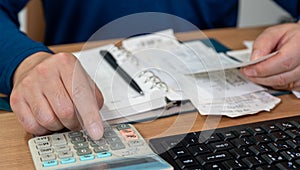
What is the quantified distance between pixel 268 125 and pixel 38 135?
312mm

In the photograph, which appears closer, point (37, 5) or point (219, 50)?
point (219, 50)

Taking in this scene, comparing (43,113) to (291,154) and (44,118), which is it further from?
(291,154)

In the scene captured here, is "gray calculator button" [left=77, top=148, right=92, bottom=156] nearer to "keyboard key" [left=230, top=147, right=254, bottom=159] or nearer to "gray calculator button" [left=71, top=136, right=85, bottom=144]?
"gray calculator button" [left=71, top=136, right=85, bottom=144]

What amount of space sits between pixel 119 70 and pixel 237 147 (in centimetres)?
31

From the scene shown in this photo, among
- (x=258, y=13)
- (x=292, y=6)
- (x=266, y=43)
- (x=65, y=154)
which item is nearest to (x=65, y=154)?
(x=65, y=154)

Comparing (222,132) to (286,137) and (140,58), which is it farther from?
(140,58)

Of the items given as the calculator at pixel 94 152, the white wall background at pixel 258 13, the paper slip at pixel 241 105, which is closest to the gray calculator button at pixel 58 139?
the calculator at pixel 94 152

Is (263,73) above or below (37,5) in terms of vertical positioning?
above

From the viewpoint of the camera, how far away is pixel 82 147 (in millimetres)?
665

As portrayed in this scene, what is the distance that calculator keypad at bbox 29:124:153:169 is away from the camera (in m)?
0.64

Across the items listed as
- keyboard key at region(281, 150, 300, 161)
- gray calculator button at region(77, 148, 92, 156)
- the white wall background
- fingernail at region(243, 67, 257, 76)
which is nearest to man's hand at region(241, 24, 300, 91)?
fingernail at region(243, 67, 257, 76)

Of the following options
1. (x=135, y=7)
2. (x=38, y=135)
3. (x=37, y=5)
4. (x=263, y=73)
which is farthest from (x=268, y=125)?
(x=37, y=5)

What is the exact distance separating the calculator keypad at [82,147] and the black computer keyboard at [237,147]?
3 centimetres

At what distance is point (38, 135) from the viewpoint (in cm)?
73
